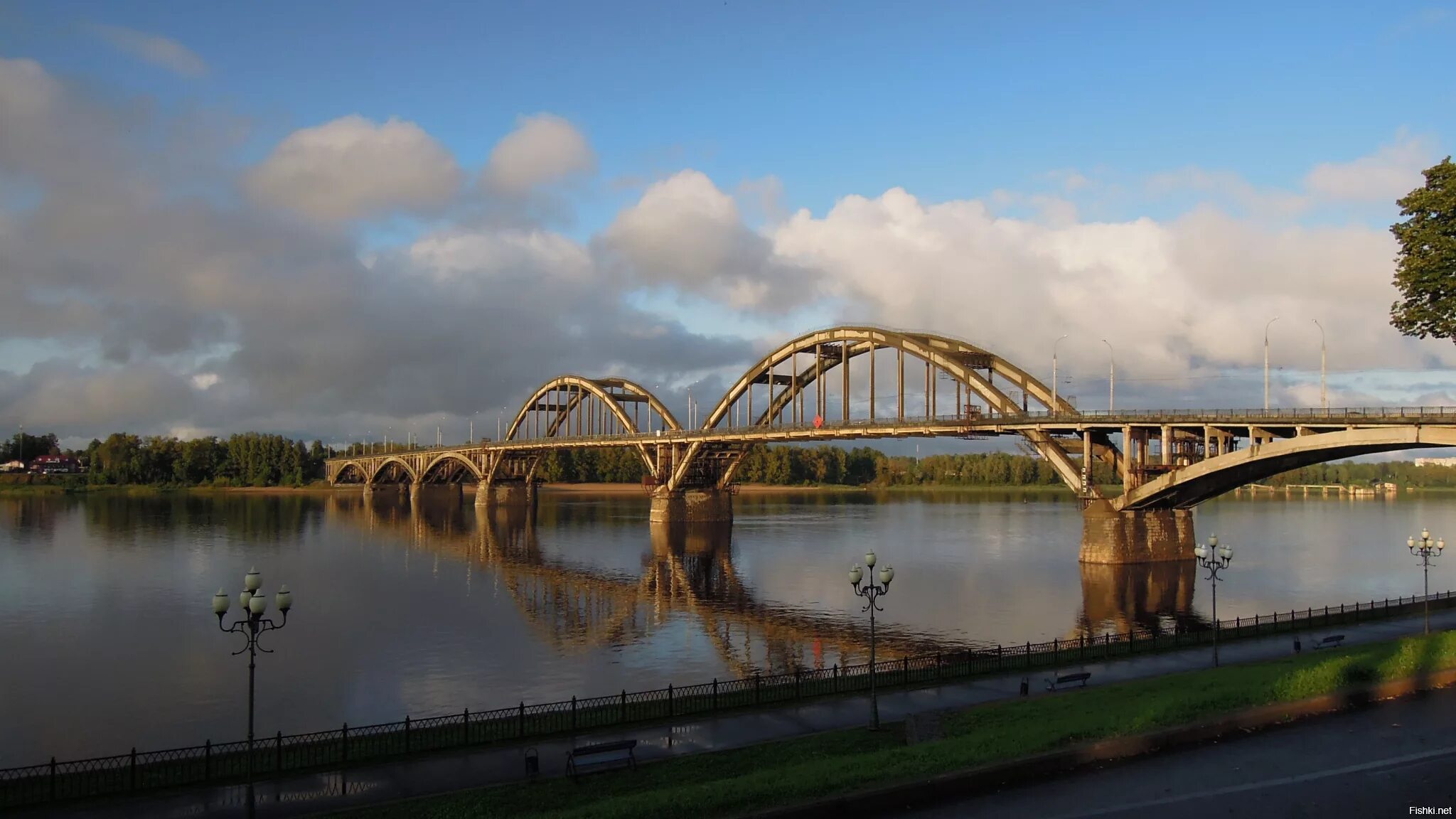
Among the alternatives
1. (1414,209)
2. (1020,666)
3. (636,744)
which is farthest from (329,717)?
(1414,209)

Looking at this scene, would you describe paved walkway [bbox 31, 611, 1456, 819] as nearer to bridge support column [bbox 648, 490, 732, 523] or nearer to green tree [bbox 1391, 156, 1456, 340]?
green tree [bbox 1391, 156, 1456, 340]

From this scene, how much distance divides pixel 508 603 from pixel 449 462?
11475cm

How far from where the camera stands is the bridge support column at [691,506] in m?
96.1

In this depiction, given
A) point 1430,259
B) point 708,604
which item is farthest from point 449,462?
point 1430,259

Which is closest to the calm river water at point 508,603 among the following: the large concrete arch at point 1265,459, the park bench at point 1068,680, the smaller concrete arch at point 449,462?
the large concrete arch at point 1265,459

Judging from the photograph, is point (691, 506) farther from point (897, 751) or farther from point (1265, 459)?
point (897, 751)

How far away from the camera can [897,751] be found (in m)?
14.9

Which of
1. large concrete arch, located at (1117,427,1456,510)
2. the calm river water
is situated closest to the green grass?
the calm river water

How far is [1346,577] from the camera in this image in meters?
53.2

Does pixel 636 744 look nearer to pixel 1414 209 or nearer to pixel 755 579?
→ pixel 1414 209

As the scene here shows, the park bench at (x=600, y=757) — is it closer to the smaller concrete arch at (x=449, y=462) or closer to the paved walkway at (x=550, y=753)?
the paved walkway at (x=550, y=753)

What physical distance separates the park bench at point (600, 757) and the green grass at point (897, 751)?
247 millimetres

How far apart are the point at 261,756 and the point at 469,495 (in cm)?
17704

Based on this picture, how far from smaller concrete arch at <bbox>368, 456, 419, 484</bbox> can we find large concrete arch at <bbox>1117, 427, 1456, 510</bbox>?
125 meters
